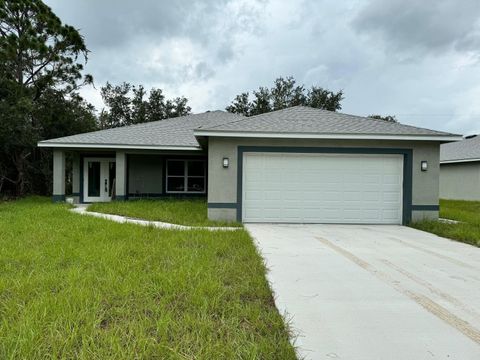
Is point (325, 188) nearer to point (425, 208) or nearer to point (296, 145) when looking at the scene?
point (296, 145)

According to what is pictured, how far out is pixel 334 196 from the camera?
31.9 ft

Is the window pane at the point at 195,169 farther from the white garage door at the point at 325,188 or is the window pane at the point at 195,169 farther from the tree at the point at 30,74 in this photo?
the tree at the point at 30,74

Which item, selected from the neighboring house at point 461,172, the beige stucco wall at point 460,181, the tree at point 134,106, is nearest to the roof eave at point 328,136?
the neighboring house at point 461,172

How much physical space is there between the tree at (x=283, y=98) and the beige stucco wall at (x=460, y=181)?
54.8ft

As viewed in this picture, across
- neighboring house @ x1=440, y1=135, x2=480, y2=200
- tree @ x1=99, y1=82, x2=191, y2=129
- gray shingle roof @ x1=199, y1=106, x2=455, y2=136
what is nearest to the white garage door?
gray shingle roof @ x1=199, y1=106, x2=455, y2=136

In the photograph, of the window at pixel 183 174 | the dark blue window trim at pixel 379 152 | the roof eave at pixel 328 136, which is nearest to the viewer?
the roof eave at pixel 328 136

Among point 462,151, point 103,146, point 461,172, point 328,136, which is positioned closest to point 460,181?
point 461,172

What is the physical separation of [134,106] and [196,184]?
24185 millimetres

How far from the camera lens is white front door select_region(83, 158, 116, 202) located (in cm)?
1495

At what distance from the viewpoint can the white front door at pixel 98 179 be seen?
588 inches

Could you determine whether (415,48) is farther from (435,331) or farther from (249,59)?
(435,331)

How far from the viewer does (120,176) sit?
45.2 ft

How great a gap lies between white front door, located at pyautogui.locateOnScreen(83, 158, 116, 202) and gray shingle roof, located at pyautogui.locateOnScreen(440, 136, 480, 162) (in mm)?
19058

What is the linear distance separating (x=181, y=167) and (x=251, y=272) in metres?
11.7
